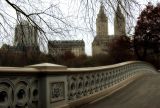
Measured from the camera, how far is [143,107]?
10648 millimetres

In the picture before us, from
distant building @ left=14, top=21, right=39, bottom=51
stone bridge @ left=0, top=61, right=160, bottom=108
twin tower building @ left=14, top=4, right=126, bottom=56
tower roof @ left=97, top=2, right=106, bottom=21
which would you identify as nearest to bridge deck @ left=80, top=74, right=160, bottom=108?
stone bridge @ left=0, top=61, right=160, bottom=108

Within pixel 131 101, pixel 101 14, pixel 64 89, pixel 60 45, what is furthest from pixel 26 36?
pixel 131 101

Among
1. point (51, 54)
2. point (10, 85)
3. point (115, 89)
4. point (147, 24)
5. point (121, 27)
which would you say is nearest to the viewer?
point (10, 85)

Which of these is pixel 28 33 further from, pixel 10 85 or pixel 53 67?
pixel 10 85

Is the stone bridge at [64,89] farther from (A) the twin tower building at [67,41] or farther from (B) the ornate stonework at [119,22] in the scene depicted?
(B) the ornate stonework at [119,22]

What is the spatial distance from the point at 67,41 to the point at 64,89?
2151mm

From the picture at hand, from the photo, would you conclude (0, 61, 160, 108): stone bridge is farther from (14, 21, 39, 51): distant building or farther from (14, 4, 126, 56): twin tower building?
(14, 21, 39, 51): distant building

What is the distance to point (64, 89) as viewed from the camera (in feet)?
31.7

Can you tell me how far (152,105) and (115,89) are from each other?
4790 millimetres

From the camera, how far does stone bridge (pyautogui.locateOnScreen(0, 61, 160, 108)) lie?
7375 millimetres

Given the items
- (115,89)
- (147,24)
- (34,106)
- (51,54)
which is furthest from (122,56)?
(34,106)

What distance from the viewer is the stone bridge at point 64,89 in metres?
7.38

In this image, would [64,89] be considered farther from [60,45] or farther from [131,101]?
[131,101]

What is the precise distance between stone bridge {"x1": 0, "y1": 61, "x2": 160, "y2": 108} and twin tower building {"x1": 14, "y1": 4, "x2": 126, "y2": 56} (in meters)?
0.88
